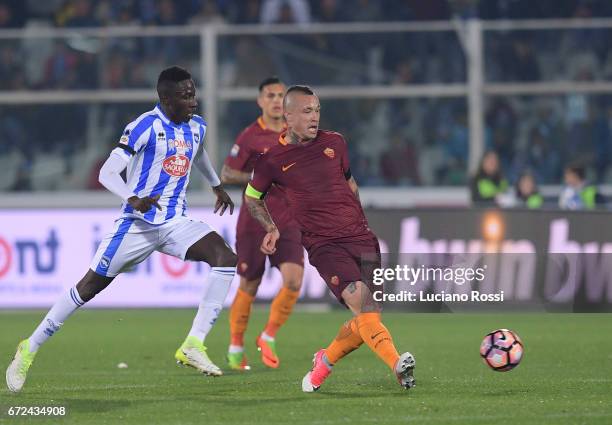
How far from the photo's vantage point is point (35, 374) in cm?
1085

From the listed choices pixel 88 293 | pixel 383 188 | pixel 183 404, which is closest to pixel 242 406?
pixel 183 404

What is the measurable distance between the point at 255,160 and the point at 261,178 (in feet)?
7.12

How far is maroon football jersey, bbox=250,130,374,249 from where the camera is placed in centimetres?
919

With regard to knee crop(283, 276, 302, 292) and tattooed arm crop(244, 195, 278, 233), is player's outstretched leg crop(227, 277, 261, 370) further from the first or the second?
tattooed arm crop(244, 195, 278, 233)

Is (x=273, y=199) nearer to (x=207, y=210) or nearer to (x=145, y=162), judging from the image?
(x=145, y=162)

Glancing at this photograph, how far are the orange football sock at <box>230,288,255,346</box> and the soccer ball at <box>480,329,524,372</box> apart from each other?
2.53 meters

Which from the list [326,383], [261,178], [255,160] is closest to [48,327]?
[261,178]

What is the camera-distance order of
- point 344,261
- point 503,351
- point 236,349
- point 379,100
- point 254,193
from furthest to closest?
1. point 379,100
2. point 236,349
3. point 254,193
4. point 503,351
5. point 344,261

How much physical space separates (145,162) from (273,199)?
2018mm

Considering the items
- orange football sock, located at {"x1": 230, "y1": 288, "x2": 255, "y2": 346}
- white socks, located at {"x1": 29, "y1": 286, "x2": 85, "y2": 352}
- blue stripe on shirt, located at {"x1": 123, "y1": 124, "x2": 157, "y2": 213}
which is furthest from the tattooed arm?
orange football sock, located at {"x1": 230, "y1": 288, "x2": 255, "y2": 346}

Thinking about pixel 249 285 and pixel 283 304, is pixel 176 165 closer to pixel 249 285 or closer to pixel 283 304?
pixel 249 285

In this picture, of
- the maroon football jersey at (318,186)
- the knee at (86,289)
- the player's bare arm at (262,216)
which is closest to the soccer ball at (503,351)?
the maroon football jersey at (318,186)

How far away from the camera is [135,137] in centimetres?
962

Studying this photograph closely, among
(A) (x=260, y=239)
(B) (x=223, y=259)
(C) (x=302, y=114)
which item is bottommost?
(A) (x=260, y=239)
